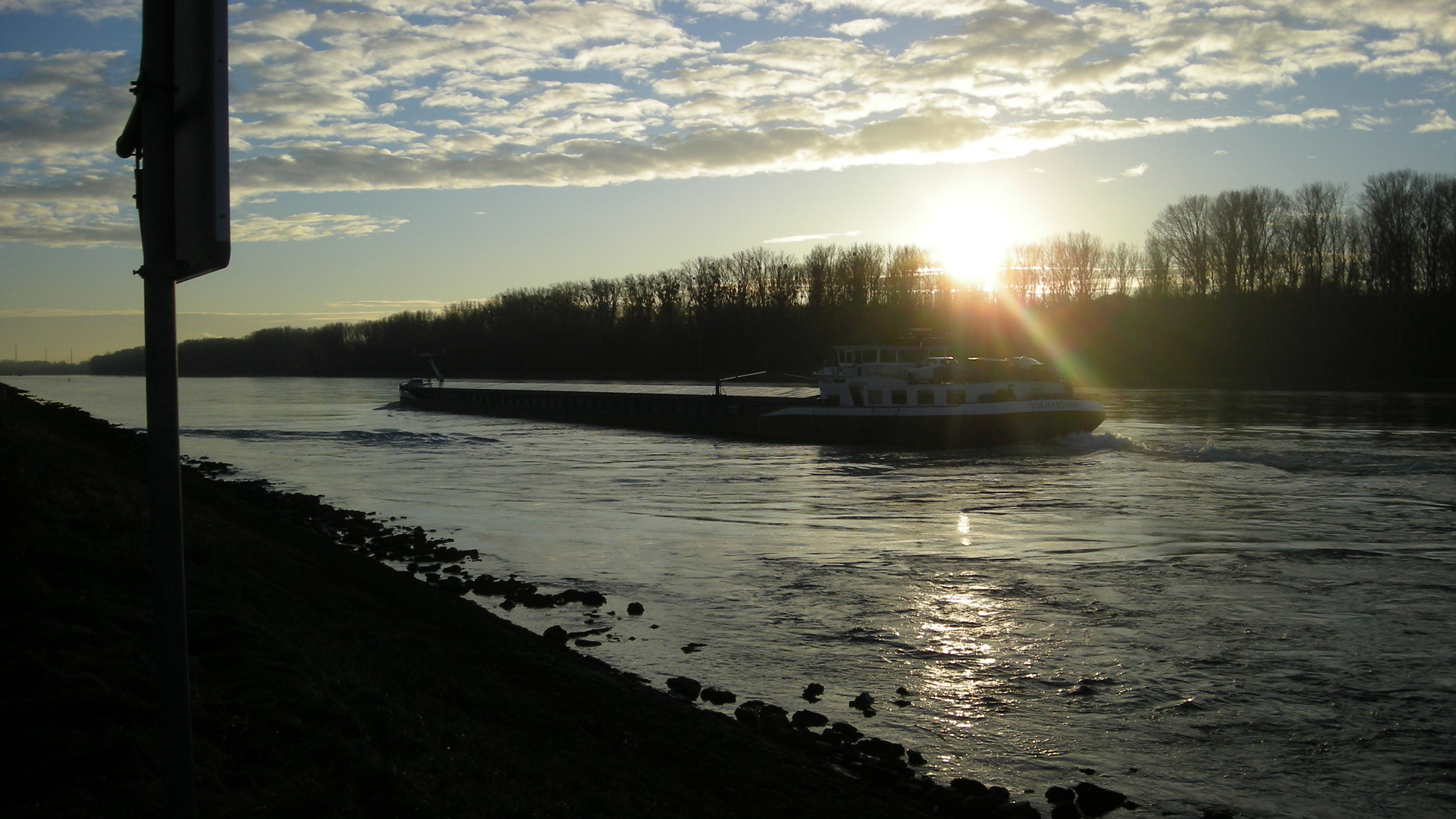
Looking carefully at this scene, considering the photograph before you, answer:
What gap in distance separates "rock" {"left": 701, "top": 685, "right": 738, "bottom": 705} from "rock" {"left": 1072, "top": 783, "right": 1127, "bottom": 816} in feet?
10.5

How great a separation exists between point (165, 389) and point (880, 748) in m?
6.59

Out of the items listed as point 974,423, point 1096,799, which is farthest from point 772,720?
point 974,423

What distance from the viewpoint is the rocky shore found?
15.1 ft

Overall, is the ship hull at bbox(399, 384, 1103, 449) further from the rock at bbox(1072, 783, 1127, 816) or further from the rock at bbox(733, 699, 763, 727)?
the rock at bbox(1072, 783, 1127, 816)

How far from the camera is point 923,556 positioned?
656 inches

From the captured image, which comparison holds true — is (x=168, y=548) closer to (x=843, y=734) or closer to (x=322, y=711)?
(x=322, y=711)

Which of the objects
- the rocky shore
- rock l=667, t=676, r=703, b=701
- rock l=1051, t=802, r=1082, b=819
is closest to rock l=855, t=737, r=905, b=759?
the rocky shore

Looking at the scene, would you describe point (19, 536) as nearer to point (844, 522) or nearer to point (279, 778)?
point (279, 778)

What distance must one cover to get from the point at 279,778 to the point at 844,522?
1697 centimetres

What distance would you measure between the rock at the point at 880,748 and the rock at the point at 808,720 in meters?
0.54

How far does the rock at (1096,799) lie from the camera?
6.93 m

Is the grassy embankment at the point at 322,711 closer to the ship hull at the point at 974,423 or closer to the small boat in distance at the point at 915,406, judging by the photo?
the ship hull at the point at 974,423

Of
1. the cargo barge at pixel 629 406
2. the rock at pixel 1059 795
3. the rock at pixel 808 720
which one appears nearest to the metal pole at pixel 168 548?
the rock at pixel 1059 795

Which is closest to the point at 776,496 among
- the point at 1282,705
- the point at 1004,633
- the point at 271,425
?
the point at 1004,633
